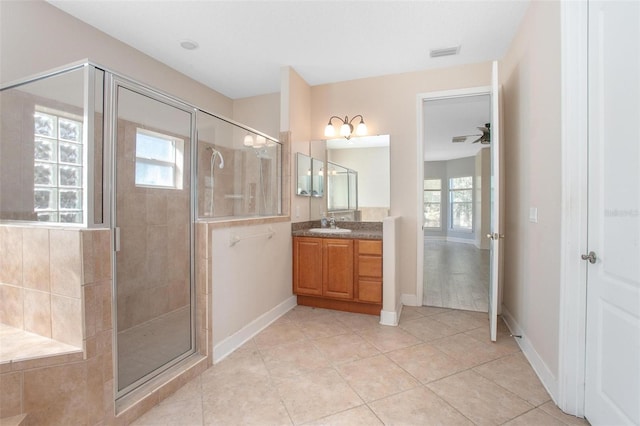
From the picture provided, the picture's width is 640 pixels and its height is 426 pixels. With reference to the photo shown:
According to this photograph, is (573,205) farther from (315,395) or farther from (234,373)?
(234,373)

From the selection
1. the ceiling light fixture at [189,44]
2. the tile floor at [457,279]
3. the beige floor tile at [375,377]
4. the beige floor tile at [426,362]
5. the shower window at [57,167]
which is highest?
the ceiling light fixture at [189,44]

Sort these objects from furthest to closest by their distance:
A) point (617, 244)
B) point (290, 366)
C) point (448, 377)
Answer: point (290, 366)
point (448, 377)
point (617, 244)

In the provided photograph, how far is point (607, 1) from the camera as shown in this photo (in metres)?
1.43

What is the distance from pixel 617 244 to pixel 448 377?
4.13ft

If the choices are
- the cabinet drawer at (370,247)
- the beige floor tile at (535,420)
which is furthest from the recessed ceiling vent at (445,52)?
the beige floor tile at (535,420)

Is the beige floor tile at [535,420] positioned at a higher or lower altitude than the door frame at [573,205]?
lower

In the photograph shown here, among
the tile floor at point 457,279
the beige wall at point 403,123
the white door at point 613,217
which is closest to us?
the white door at point 613,217

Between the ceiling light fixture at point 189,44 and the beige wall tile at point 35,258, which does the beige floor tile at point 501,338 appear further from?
the ceiling light fixture at point 189,44

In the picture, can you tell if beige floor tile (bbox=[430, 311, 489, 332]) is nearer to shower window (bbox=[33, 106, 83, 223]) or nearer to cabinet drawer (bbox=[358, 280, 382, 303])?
cabinet drawer (bbox=[358, 280, 382, 303])

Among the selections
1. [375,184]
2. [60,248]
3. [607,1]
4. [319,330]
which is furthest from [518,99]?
[60,248]

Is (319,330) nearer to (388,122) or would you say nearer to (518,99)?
(388,122)

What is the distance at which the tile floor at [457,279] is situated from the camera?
358 centimetres

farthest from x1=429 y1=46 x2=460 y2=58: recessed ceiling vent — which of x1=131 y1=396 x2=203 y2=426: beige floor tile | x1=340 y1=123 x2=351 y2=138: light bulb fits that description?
x1=131 y1=396 x2=203 y2=426: beige floor tile

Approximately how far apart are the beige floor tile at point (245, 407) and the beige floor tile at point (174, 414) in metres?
0.04
